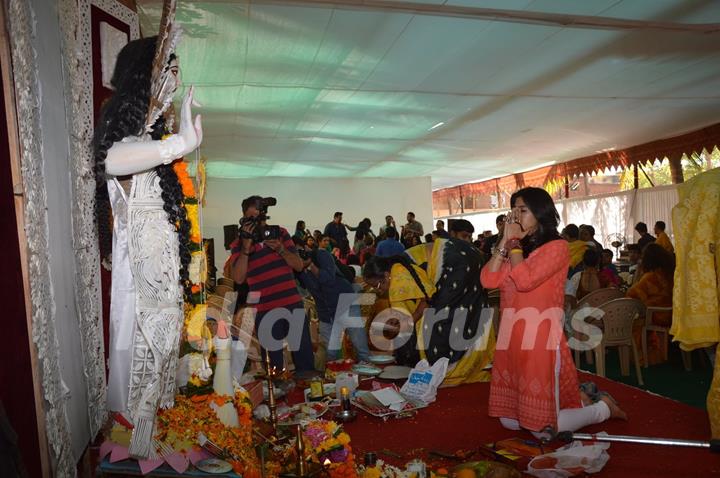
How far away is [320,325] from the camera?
4.85 meters

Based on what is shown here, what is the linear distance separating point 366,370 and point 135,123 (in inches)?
104

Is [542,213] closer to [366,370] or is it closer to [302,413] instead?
[302,413]

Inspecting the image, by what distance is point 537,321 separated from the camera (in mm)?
2797

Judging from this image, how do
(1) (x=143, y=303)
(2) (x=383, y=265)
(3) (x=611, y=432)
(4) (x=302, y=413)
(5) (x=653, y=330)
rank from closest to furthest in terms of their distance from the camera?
(1) (x=143, y=303) → (3) (x=611, y=432) → (4) (x=302, y=413) → (2) (x=383, y=265) → (5) (x=653, y=330)

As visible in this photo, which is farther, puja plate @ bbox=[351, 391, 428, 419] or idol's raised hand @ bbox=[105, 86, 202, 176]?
puja plate @ bbox=[351, 391, 428, 419]

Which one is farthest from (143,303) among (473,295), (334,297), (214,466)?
(334,297)

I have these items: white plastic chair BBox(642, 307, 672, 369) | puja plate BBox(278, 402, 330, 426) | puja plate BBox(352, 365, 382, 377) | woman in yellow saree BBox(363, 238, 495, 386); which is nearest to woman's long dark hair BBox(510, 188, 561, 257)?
woman in yellow saree BBox(363, 238, 495, 386)

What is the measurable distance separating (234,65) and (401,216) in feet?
32.8

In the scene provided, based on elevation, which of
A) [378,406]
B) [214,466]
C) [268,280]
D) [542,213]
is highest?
[542,213]

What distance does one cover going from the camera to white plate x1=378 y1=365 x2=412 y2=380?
3850mm

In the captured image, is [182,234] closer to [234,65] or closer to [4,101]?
[4,101]

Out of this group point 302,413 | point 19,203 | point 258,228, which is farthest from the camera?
point 258,228

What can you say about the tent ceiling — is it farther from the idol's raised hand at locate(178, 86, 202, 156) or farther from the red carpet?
the red carpet

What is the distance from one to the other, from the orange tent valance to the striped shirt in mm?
7973
